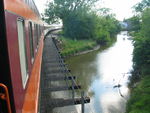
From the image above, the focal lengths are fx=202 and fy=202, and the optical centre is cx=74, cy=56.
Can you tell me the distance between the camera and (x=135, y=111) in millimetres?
6660

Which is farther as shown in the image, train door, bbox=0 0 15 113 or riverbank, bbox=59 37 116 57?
riverbank, bbox=59 37 116 57

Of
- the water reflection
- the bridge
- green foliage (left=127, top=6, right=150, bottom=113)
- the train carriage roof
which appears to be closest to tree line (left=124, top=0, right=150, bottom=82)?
green foliage (left=127, top=6, right=150, bottom=113)

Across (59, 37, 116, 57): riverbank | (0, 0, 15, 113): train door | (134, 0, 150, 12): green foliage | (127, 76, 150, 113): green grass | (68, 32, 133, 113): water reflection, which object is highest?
(134, 0, 150, 12): green foliage

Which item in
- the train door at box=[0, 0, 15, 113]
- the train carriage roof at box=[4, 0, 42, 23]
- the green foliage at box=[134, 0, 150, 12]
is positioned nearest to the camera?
the train door at box=[0, 0, 15, 113]

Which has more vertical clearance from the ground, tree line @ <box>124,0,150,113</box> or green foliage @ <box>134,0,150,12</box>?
green foliage @ <box>134,0,150,12</box>

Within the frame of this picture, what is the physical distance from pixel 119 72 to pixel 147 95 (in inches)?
261

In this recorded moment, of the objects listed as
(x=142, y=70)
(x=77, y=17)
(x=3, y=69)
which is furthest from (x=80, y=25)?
(x=3, y=69)

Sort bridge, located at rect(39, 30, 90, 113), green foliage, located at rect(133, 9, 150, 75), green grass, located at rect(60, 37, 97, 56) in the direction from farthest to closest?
green grass, located at rect(60, 37, 97, 56) → green foliage, located at rect(133, 9, 150, 75) → bridge, located at rect(39, 30, 90, 113)

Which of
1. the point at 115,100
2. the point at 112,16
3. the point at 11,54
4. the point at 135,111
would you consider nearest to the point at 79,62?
the point at 115,100

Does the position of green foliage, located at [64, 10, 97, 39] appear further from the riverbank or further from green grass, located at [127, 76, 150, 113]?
green grass, located at [127, 76, 150, 113]

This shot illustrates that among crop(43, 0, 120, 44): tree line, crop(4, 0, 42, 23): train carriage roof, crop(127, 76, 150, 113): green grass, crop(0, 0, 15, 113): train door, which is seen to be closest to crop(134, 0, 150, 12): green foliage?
crop(43, 0, 120, 44): tree line

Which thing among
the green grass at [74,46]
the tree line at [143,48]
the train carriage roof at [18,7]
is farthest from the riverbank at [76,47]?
the train carriage roof at [18,7]

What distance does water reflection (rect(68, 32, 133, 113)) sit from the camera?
9156 mm

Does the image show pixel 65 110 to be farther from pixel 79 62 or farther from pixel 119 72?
pixel 79 62
